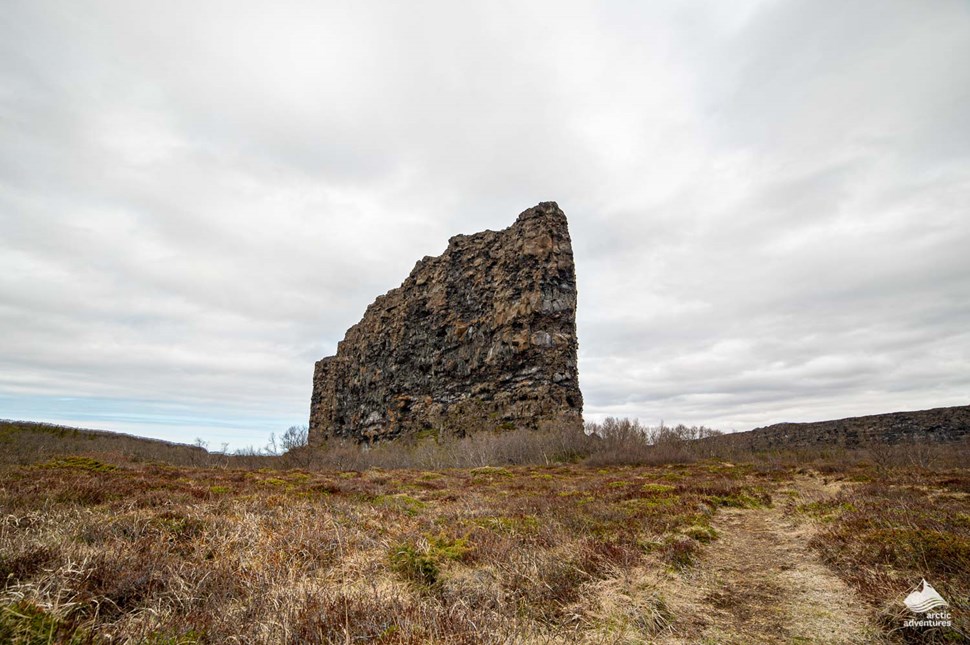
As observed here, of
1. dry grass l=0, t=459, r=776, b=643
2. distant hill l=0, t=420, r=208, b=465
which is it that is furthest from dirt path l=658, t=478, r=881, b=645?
distant hill l=0, t=420, r=208, b=465

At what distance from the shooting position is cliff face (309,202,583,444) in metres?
42.6

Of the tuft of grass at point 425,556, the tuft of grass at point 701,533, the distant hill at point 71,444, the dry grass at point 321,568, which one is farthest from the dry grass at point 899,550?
the distant hill at point 71,444

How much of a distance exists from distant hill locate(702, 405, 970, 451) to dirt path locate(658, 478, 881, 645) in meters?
37.8

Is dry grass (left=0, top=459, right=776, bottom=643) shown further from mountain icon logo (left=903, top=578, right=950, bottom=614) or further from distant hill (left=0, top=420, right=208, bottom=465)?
distant hill (left=0, top=420, right=208, bottom=465)

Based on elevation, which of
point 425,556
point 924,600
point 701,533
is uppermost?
point 924,600

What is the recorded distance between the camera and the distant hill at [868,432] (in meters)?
40.0

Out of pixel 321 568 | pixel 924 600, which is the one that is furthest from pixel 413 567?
pixel 924 600

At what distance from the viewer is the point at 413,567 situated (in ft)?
18.7

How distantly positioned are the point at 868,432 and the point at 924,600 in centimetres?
5108

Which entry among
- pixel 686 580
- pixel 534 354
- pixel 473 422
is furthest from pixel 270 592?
pixel 473 422

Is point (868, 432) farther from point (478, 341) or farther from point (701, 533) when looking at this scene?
point (701, 533)

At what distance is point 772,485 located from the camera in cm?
1645

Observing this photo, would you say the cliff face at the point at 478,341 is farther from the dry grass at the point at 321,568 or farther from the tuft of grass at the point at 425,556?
the tuft of grass at the point at 425,556

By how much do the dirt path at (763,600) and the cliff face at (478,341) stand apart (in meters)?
33.2
